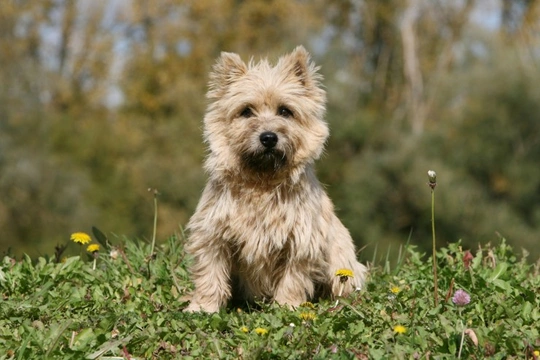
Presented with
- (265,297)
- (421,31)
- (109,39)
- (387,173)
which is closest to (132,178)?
(109,39)

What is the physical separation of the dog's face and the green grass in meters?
1.04

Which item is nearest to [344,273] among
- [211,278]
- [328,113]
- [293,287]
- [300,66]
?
[293,287]

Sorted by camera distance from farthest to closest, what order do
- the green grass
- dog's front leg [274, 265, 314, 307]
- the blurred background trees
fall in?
the blurred background trees → dog's front leg [274, 265, 314, 307] → the green grass

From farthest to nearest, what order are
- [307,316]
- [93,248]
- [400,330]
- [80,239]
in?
[93,248], [80,239], [307,316], [400,330]

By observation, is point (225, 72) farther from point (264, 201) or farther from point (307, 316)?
point (307, 316)

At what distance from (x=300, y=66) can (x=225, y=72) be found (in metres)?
0.60

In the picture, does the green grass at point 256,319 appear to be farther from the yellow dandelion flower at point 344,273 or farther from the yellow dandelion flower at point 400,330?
the yellow dandelion flower at point 344,273

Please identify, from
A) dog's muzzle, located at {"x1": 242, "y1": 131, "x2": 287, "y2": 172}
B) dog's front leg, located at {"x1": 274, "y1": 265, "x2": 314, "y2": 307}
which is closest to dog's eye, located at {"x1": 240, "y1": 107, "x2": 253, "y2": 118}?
dog's muzzle, located at {"x1": 242, "y1": 131, "x2": 287, "y2": 172}

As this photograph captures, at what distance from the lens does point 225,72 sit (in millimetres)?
6316

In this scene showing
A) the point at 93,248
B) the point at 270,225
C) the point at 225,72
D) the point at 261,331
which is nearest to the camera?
the point at 261,331

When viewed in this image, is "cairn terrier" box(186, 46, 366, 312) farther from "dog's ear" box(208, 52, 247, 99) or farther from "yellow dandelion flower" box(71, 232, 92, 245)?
"yellow dandelion flower" box(71, 232, 92, 245)

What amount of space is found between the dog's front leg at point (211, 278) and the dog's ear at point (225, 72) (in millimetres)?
1233

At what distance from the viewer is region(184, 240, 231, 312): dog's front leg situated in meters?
5.78

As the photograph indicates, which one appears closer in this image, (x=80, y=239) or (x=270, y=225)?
(x=270, y=225)
